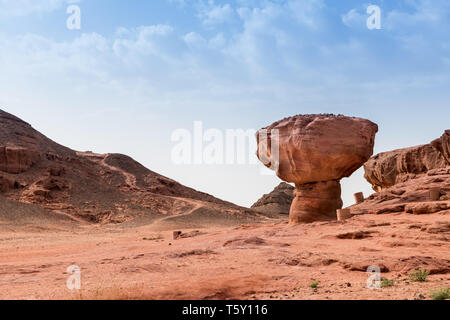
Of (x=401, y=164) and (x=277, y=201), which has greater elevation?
(x=401, y=164)

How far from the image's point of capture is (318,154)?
15.6 meters

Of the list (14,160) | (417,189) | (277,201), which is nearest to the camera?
(417,189)

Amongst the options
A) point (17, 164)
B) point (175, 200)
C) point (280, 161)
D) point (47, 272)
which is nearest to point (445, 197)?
point (280, 161)

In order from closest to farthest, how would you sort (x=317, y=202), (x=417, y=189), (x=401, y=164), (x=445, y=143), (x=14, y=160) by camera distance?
(x=417, y=189)
(x=317, y=202)
(x=445, y=143)
(x=401, y=164)
(x=14, y=160)

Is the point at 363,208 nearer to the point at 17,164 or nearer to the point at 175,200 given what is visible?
the point at 175,200

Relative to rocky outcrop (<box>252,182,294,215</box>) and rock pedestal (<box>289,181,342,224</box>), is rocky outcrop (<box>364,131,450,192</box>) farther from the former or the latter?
rocky outcrop (<box>252,182,294,215</box>)

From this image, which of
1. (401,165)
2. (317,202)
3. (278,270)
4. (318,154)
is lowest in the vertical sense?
(278,270)

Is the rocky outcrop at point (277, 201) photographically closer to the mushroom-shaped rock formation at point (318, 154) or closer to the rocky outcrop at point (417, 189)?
the rocky outcrop at point (417, 189)

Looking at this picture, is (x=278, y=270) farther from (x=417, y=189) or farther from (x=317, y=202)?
(x=417, y=189)

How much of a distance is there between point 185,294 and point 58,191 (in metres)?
38.1

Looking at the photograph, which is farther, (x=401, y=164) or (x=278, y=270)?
(x=401, y=164)

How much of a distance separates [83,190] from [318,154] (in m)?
33.0

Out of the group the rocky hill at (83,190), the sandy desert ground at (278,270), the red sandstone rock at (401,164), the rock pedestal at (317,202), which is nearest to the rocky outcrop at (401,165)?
the red sandstone rock at (401,164)

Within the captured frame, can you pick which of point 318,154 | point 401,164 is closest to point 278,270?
point 318,154
